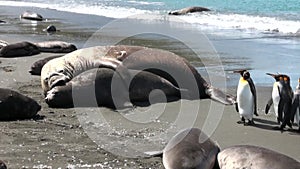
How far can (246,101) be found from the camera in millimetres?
7297

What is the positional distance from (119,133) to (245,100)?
72.2 inches

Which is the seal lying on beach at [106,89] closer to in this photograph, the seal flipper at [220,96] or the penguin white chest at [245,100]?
the seal flipper at [220,96]

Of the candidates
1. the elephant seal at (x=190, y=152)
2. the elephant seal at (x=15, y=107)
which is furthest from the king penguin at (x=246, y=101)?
the elephant seal at (x=15, y=107)

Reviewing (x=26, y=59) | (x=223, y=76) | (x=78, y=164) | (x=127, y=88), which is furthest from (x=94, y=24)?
(x=78, y=164)

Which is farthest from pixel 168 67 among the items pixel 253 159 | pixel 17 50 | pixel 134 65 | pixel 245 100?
pixel 17 50

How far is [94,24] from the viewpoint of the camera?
70.6 feet

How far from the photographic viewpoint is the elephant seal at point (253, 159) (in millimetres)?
4656

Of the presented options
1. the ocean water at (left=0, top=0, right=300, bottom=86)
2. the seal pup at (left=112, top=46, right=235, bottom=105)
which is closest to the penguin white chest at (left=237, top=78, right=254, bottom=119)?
the seal pup at (left=112, top=46, right=235, bottom=105)

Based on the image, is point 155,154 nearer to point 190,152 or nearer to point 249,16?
point 190,152

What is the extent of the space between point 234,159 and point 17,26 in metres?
16.4

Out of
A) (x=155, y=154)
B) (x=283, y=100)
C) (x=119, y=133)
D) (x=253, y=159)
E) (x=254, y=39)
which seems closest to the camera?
(x=253, y=159)

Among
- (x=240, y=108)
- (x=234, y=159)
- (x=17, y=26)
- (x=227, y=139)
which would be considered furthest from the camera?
(x=17, y=26)

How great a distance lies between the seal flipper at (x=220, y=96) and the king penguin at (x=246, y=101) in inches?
→ 22.0

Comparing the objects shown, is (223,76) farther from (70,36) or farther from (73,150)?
(70,36)
